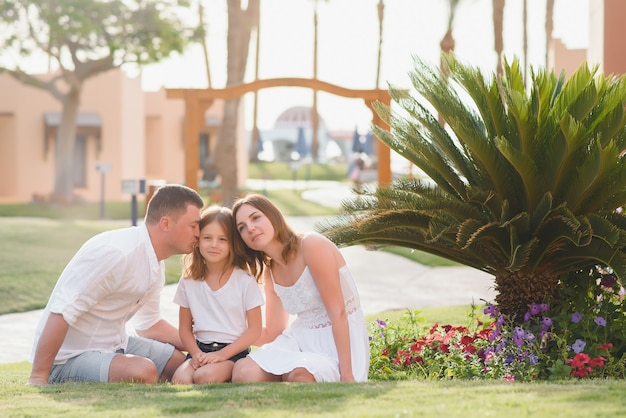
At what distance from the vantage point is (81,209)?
28219 millimetres

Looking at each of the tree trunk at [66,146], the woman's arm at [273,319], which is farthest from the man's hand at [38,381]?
the tree trunk at [66,146]

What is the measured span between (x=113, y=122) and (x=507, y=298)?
26.3m

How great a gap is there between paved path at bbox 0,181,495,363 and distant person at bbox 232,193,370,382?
2987mm

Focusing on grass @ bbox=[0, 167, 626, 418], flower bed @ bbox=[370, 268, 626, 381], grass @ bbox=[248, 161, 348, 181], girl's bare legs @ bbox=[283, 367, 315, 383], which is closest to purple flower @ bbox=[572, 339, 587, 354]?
flower bed @ bbox=[370, 268, 626, 381]

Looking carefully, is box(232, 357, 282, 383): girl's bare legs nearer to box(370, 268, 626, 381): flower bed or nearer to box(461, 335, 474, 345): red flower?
box(370, 268, 626, 381): flower bed

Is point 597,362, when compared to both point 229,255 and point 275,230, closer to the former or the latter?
point 275,230

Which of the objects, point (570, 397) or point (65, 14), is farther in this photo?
point (65, 14)

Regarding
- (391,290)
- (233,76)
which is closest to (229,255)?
(391,290)

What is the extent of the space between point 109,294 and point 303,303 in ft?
3.78

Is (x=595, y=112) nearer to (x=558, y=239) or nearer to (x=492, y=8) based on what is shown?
(x=558, y=239)

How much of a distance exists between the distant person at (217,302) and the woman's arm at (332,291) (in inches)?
15.6

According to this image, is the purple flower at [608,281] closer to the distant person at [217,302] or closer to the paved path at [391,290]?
the paved path at [391,290]

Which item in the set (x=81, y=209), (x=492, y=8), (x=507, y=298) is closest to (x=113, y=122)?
(x=81, y=209)

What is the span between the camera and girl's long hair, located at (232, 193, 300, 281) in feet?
19.7
